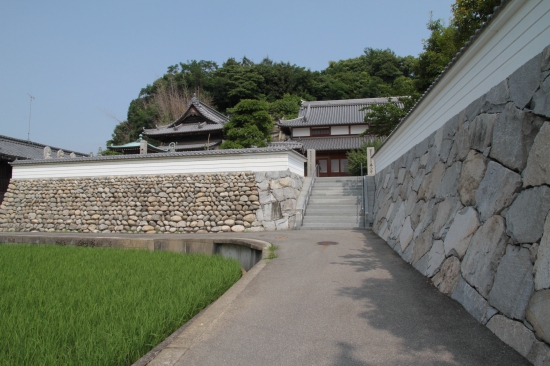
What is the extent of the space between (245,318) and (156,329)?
82 centimetres

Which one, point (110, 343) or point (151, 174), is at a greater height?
point (151, 174)

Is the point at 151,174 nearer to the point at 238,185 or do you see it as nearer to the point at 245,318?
the point at 238,185

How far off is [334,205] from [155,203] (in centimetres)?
618

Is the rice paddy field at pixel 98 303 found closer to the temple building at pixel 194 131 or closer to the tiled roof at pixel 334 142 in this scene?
the tiled roof at pixel 334 142

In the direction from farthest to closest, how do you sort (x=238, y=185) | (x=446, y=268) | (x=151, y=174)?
(x=151, y=174)
(x=238, y=185)
(x=446, y=268)

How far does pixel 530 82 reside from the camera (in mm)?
3146

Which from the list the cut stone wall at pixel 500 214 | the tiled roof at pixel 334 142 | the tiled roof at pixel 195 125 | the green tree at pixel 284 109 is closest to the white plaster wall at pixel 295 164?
the cut stone wall at pixel 500 214

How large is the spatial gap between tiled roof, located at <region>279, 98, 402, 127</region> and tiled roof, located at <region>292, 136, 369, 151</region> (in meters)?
1.07

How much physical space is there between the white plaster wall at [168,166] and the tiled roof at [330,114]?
12.9 m

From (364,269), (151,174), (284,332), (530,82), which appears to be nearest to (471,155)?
(530,82)

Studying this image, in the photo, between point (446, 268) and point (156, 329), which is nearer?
point (156, 329)

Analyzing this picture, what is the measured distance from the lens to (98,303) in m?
3.72

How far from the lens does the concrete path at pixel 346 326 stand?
258cm

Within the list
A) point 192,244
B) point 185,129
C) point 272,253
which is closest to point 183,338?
point 272,253
